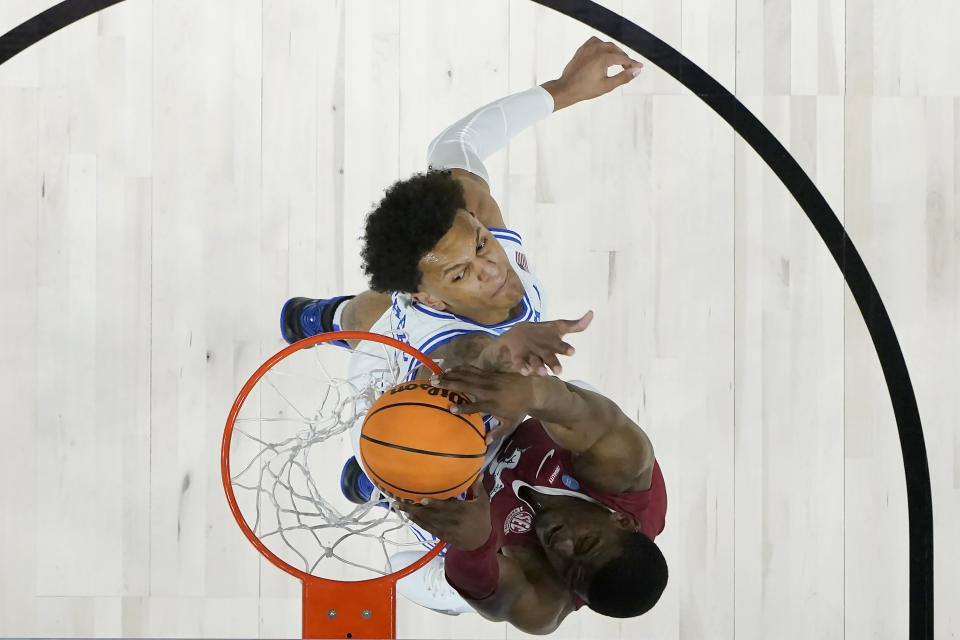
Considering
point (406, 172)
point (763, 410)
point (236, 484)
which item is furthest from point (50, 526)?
point (763, 410)

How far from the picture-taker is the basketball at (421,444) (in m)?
1.33

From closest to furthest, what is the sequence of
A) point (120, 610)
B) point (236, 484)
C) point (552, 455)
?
point (552, 455)
point (236, 484)
point (120, 610)

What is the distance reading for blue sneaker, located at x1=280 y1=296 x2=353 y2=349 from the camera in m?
2.05

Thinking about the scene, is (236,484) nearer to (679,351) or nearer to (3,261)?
(3,261)

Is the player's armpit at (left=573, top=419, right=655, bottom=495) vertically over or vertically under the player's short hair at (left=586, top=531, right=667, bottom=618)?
over

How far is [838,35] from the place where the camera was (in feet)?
7.39

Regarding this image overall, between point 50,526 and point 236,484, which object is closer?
point 236,484

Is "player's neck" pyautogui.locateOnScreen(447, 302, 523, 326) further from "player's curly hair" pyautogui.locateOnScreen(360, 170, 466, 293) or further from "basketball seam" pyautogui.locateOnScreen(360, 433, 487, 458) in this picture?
"basketball seam" pyautogui.locateOnScreen(360, 433, 487, 458)

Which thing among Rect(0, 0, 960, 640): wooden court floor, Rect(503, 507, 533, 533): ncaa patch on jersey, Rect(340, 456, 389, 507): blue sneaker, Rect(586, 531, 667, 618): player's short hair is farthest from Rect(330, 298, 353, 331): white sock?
Rect(586, 531, 667, 618): player's short hair

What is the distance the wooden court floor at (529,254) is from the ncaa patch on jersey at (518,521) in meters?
Result: 0.63

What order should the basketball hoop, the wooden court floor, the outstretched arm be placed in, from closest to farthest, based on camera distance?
the outstretched arm, the basketball hoop, the wooden court floor

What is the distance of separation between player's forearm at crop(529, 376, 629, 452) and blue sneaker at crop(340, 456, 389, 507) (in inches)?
25.5

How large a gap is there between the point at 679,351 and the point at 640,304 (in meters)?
0.16

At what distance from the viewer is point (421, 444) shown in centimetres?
132
